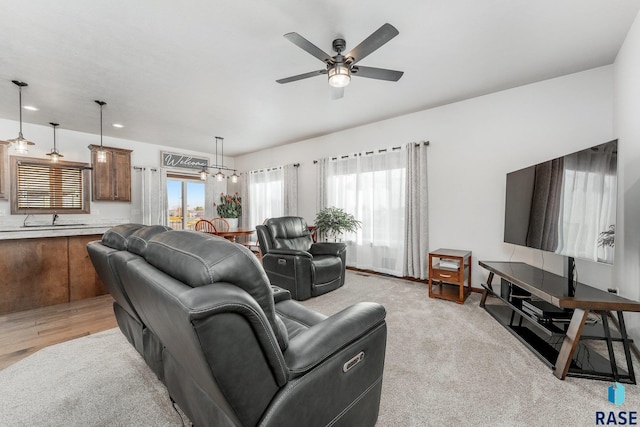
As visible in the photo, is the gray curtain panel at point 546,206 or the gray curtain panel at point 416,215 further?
the gray curtain panel at point 416,215

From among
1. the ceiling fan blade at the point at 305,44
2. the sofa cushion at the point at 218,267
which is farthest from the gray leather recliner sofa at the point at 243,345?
the ceiling fan blade at the point at 305,44

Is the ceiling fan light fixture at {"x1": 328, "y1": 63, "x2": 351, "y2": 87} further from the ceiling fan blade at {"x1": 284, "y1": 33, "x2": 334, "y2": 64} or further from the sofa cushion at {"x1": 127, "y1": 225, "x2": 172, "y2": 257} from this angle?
the sofa cushion at {"x1": 127, "y1": 225, "x2": 172, "y2": 257}

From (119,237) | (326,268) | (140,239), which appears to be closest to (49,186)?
(119,237)

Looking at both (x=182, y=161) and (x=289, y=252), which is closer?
(x=289, y=252)

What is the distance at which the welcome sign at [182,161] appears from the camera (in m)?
6.18

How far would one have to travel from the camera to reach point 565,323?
2.08 m

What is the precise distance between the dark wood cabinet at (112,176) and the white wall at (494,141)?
508cm

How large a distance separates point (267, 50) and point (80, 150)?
4.80 m

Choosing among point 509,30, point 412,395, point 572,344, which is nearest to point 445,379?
point 412,395

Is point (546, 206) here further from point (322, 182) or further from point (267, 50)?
point (322, 182)

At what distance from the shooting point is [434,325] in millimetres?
2570

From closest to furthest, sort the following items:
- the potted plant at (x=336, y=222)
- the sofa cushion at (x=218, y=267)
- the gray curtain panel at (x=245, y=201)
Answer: the sofa cushion at (x=218, y=267) < the potted plant at (x=336, y=222) < the gray curtain panel at (x=245, y=201)

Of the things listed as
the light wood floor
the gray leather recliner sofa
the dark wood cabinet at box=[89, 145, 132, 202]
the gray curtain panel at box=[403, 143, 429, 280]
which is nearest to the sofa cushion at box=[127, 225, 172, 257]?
the gray leather recliner sofa

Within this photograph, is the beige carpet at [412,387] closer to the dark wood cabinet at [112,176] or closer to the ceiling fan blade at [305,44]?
the ceiling fan blade at [305,44]
